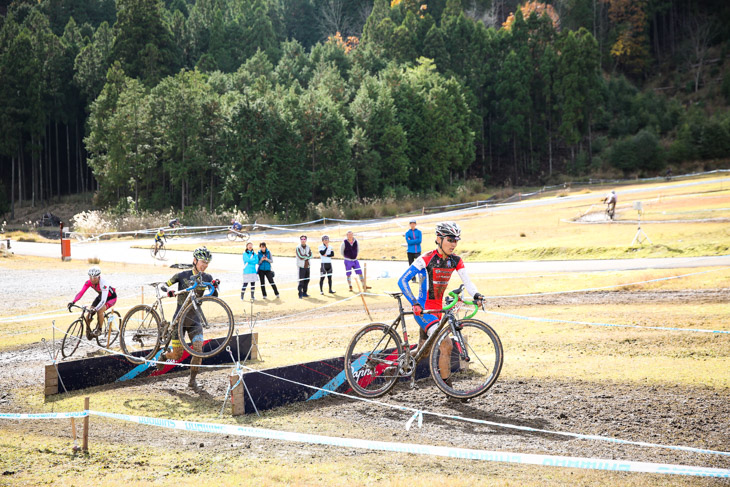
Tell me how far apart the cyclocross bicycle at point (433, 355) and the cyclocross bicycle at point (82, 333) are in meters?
6.74

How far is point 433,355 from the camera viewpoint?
8.80 meters

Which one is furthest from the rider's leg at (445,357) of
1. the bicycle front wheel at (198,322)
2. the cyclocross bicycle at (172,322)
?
the bicycle front wheel at (198,322)

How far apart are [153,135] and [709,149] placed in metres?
61.1

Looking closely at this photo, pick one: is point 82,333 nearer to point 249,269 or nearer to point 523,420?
point 249,269

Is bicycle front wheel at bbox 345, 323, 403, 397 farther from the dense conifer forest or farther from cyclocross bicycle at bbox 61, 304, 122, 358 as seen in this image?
the dense conifer forest

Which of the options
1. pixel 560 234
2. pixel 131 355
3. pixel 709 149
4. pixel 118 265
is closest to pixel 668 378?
pixel 131 355

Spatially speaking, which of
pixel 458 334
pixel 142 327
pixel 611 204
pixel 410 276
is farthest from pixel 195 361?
pixel 611 204

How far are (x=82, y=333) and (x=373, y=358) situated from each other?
812cm

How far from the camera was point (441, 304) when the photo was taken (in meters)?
9.26

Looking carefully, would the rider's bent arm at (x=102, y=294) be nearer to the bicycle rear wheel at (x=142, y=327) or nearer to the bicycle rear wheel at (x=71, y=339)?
the bicycle rear wheel at (x=71, y=339)

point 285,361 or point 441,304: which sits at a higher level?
point 441,304

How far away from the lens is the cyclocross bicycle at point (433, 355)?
28.8 feet

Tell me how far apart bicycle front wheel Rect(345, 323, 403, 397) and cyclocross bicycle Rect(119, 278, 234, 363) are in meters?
2.39

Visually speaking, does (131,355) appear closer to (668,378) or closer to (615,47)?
(668,378)
